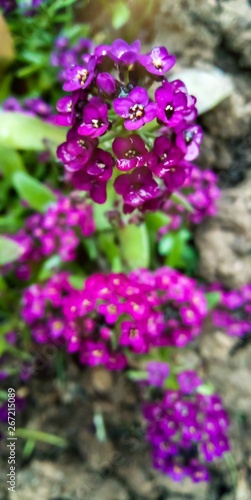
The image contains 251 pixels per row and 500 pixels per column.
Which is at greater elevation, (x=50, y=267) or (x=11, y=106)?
(x=11, y=106)

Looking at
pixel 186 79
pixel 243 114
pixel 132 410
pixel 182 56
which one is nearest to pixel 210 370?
pixel 132 410

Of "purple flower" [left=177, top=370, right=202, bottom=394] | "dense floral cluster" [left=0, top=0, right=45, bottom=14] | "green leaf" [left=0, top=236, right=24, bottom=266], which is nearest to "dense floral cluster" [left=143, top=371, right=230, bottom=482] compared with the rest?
"purple flower" [left=177, top=370, right=202, bottom=394]

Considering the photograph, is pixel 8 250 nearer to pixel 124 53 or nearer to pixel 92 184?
pixel 92 184

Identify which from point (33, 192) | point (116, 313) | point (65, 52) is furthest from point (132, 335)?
point (65, 52)

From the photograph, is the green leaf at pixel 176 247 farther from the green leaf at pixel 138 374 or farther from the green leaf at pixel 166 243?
the green leaf at pixel 138 374

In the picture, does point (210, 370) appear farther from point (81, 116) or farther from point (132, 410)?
Result: point (81, 116)

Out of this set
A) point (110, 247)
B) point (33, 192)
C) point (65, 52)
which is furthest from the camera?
point (65, 52)

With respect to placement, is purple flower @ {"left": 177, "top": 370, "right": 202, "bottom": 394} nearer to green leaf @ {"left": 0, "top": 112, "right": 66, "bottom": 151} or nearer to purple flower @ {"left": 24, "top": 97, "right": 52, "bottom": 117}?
green leaf @ {"left": 0, "top": 112, "right": 66, "bottom": 151}
